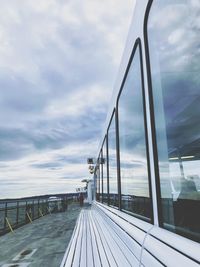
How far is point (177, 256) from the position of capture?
1.11 m

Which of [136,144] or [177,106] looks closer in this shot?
[177,106]

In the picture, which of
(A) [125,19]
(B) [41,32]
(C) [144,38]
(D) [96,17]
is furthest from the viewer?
(B) [41,32]

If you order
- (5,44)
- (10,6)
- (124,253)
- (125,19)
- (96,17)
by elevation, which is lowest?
(124,253)

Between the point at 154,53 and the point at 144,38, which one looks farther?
the point at 144,38

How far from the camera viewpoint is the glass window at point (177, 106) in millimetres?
1367

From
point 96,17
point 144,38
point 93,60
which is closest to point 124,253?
point 144,38

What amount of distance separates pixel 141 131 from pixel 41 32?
4.42 meters

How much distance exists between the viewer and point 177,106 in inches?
66.2

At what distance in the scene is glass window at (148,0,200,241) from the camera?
1367 millimetres

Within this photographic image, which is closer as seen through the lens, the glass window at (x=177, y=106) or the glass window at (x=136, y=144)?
the glass window at (x=177, y=106)

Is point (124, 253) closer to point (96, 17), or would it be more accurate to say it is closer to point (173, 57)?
point (173, 57)

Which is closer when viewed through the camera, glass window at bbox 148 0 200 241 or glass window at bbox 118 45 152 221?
glass window at bbox 148 0 200 241

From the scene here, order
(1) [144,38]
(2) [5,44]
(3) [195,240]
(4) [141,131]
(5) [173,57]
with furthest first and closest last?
(2) [5,44]
(4) [141,131]
(1) [144,38]
(5) [173,57]
(3) [195,240]

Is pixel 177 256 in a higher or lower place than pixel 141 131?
lower
